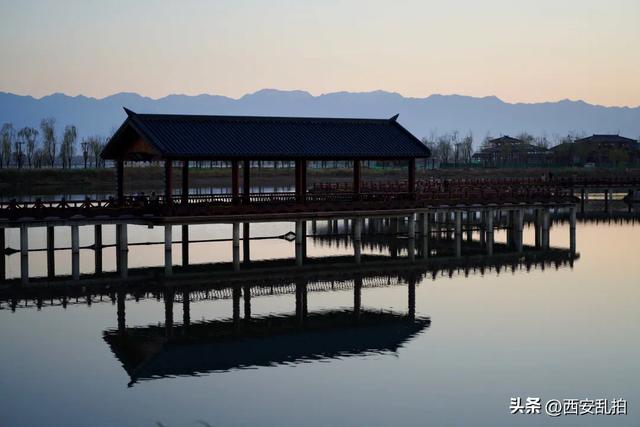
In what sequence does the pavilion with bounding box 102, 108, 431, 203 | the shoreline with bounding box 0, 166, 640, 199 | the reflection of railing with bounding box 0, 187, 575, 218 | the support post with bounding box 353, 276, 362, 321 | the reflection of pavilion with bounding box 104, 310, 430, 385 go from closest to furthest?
the reflection of pavilion with bounding box 104, 310, 430, 385, the support post with bounding box 353, 276, 362, 321, the reflection of railing with bounding box 0, 187, 575, 218, the pavilion with bounding box 102, 108, 431, 203, the shoreline with bounding box 0, 166, 640, 199

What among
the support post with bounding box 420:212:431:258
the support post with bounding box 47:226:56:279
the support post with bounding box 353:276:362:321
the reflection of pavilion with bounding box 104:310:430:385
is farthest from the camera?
the support post with bounding box 420:212:431:258

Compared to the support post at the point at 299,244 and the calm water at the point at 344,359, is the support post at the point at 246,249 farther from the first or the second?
the calm water at the point at 344,359

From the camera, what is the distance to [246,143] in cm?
4344

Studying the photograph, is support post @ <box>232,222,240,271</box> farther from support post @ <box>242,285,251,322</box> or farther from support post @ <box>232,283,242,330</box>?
support post @ <box>242,285,251,322</box>

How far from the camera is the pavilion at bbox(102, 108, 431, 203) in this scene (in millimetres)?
41469

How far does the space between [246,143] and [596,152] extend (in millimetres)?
127901

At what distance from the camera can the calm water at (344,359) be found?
21.5 meters

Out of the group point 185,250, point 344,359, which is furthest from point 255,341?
point 185,250

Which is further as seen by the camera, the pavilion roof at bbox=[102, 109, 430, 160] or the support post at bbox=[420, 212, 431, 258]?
the support post at bbox=[420, 212, 431, 258]

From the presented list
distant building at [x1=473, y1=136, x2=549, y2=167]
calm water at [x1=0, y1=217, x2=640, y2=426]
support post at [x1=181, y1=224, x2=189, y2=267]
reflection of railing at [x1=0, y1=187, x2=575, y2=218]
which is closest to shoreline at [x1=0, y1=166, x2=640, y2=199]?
distant building at [x1=473, y1=136, x2=549, y2=167]

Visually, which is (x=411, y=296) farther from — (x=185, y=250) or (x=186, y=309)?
(x=185, y=250)

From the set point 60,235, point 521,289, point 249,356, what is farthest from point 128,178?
point 249,356

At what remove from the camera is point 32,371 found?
24859 millimetres

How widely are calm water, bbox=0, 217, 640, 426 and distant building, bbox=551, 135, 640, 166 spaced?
12164cm
